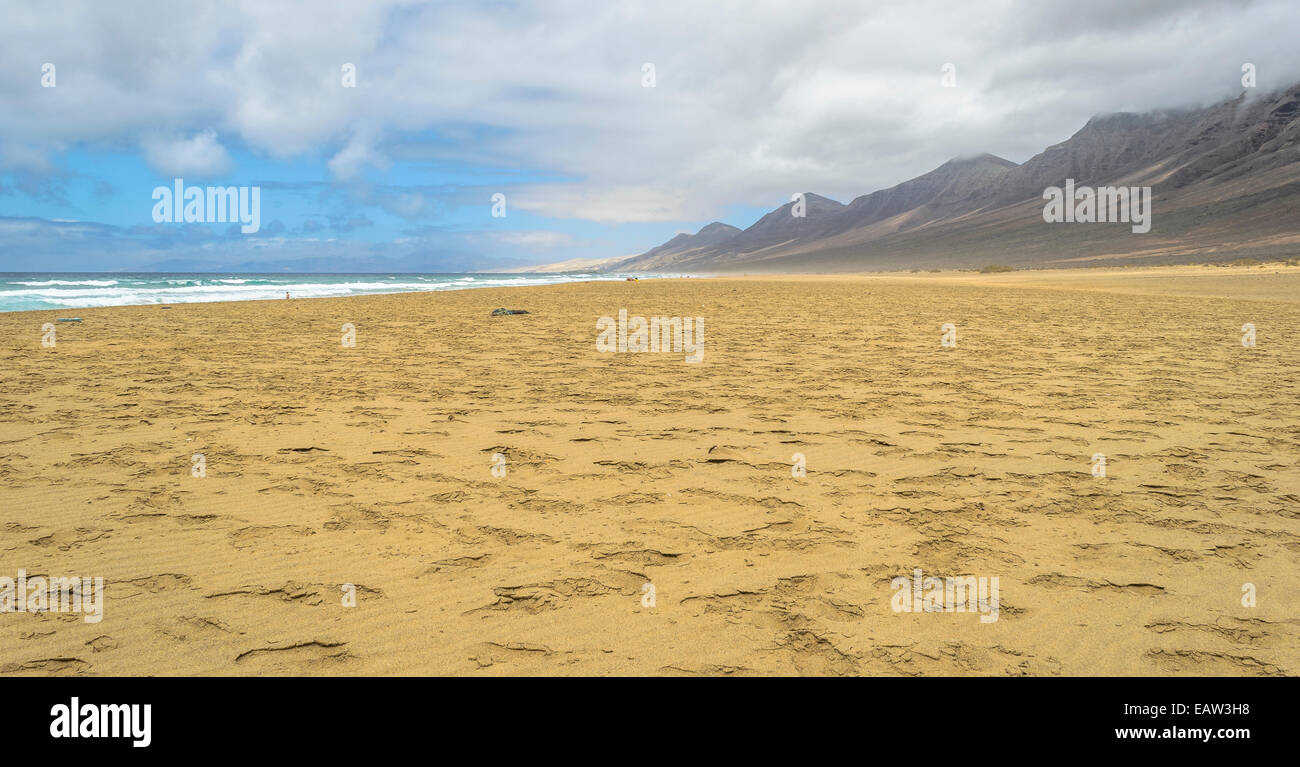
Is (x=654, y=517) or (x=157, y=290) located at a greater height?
(x=157, y=290)

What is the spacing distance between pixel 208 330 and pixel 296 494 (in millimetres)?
14698

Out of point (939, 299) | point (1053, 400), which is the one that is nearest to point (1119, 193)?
point (939, 299)

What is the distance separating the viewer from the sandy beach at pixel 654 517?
3.18 meters

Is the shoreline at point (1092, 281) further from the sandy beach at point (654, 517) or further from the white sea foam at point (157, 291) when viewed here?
the sandy beach at point (654, 517)

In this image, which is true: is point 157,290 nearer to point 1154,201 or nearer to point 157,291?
point 157,291

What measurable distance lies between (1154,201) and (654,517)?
144454mm

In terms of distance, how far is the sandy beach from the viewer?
3180mm

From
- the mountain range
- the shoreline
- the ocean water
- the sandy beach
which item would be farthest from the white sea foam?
the mountain range

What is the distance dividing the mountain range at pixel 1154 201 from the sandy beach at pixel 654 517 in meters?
53.9

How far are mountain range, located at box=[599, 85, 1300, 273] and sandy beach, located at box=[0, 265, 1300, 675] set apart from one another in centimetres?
5394

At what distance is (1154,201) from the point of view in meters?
113

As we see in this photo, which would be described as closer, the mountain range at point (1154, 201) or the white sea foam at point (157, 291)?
the white sea foam at point (157, 291)

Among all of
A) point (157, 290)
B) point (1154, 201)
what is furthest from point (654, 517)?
point (1154, 201)

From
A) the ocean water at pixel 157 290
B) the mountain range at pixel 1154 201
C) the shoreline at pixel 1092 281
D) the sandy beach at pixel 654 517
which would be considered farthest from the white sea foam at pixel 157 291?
the mountain range at pixel 1154 201
